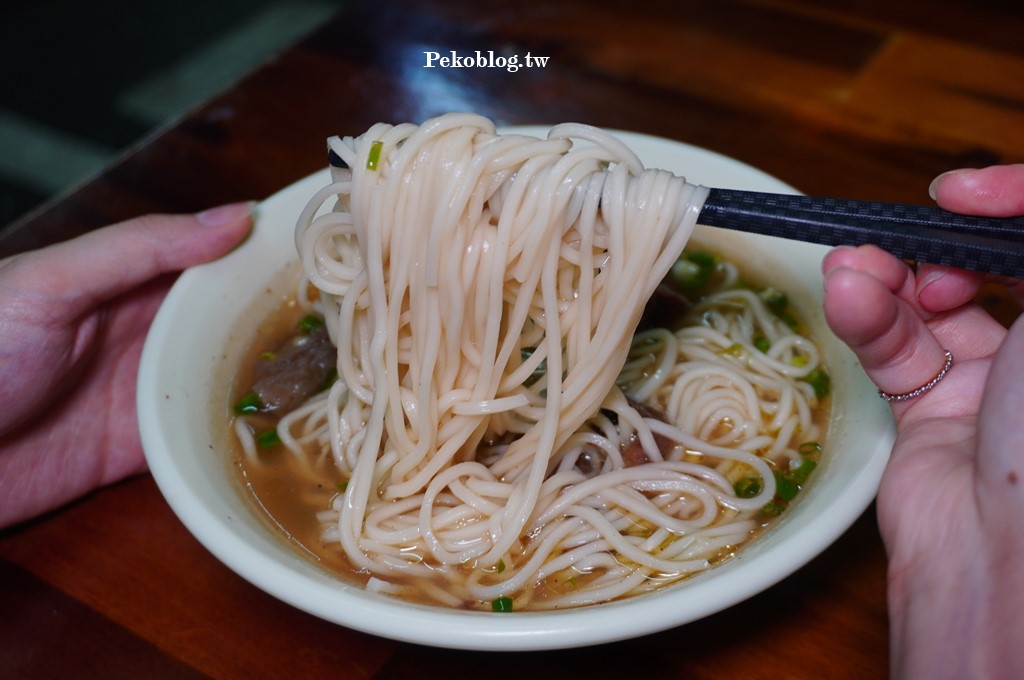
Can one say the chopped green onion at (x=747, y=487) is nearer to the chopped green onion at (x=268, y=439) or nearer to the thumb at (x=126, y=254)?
the chopped green onion at (x=268, y=439)

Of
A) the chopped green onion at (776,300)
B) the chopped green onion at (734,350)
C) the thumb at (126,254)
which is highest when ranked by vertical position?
the thumb at (126,254)

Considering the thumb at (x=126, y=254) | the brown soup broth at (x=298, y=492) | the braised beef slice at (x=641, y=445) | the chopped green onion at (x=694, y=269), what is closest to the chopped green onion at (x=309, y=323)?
the brown soup broth at (x=298, y=492)

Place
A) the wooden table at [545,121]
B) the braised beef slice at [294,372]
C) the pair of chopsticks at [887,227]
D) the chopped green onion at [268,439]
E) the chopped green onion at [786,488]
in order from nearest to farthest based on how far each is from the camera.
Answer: the pair of chopsticks at [887,227]
the wooden table at [545,121]
the chopped green onion at [786,488]
the chopped green onion at [268,439]
the braised beef slice at [294,372]

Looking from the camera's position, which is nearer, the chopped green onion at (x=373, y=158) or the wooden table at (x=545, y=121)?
the chopped green onion at (x=373, y=158)

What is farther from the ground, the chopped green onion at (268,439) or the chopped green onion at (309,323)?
the chopped green onion at (309,323)

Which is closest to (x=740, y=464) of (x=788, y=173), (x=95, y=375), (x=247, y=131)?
(x=788, y=173)

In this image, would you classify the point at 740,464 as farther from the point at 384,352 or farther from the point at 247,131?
the point at 247,131

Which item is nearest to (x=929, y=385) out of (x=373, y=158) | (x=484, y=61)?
(x=373, y=158)
